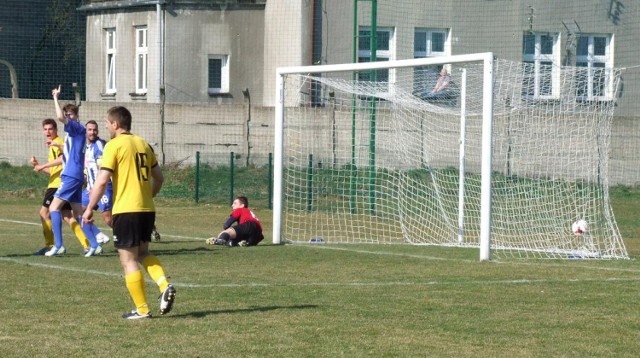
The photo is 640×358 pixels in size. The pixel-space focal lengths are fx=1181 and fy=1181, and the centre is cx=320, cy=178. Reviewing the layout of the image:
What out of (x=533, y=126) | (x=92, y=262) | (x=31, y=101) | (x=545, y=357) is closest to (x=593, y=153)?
(x=533, y=126)

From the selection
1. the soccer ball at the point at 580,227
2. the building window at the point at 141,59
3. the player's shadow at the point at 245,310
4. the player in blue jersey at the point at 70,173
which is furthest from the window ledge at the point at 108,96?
the player's shadow at the point at 245,310

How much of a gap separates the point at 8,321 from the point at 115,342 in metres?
1.50

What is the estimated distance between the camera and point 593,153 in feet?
59.2

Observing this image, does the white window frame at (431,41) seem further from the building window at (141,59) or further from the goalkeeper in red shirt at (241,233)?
the goalkeeper in red shirt at (241,233)

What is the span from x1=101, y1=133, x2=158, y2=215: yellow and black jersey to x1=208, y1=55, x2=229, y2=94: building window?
1180 inches

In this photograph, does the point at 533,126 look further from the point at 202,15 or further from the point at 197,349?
the point at 202,15

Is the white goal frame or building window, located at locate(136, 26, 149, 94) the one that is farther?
building window, located at locate(136, 26, 149, 94)

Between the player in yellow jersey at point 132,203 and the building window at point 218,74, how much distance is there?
98.1 feet

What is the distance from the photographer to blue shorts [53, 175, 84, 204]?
15.9 meters

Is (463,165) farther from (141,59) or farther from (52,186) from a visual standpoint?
(141,59)

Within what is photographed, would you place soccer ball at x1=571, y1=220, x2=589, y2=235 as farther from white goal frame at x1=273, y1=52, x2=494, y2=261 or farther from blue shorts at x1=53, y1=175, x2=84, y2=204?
blue shorts at x1=53, y1=175, x2=84, y2=204

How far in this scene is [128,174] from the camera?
33.8 ft

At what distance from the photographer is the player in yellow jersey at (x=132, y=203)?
33.2 ft

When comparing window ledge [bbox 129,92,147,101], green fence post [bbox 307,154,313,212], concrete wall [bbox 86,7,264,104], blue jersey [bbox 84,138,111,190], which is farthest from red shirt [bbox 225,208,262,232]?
window ledge [bbox 129,92,147,101]
